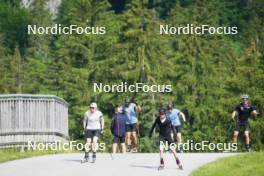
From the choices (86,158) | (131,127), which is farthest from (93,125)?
(131,127)

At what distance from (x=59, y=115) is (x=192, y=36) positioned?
1805 inches

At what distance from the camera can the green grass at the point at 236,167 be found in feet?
59.2

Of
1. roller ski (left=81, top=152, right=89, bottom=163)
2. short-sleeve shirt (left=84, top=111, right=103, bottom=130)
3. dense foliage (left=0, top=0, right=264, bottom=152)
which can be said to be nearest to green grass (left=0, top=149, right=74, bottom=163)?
roller ski (left=81, top=152, right=89, bottom=163)

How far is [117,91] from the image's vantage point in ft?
206

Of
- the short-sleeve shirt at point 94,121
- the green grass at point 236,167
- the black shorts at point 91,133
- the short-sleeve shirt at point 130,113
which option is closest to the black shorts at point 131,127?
the short-sleeve shirt at point 130,113

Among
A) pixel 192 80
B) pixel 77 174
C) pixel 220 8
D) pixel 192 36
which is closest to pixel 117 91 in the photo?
pixel 192 80

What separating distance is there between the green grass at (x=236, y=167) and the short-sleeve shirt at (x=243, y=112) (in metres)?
4.12

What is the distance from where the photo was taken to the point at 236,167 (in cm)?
1905

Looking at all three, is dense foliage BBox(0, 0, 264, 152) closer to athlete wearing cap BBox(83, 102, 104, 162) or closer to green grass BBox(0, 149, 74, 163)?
green grass BBox(0, 149, 74, 163)

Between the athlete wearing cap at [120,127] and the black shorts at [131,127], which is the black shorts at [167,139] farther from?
the black shorts at [131,127]

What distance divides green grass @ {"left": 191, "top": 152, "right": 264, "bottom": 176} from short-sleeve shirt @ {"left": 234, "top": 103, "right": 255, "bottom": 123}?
4.12m

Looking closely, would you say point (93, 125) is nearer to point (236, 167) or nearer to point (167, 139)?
point (167, 139)

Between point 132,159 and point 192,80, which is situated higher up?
point 192,80

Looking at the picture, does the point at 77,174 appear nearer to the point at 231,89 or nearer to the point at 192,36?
the point at 231,89
